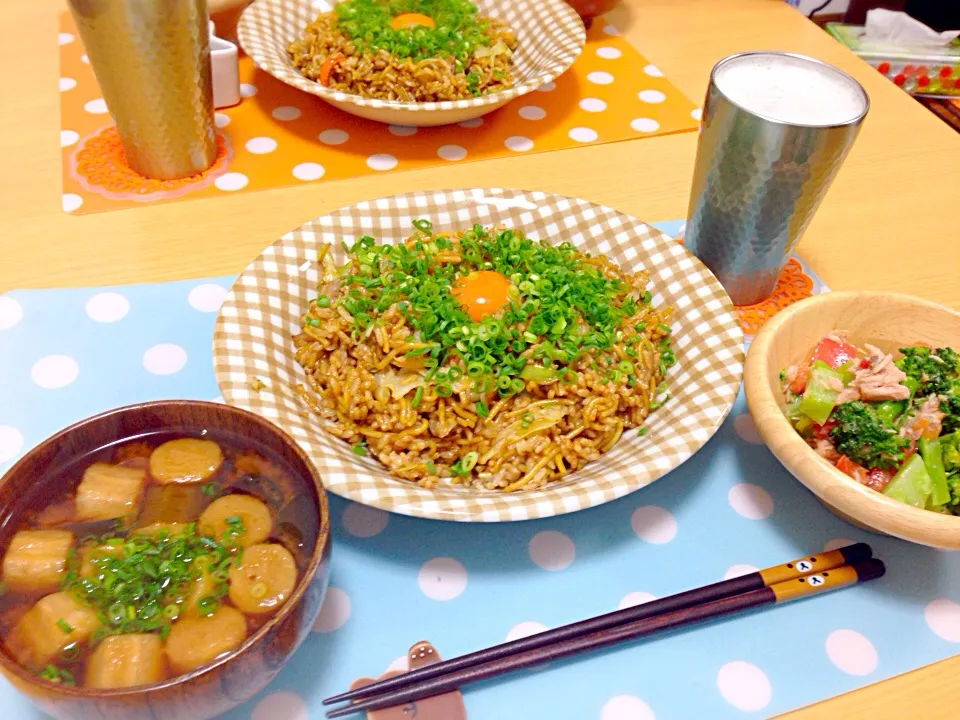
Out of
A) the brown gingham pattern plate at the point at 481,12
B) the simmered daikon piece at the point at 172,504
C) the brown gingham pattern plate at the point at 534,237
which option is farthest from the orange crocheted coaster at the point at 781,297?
the simmered daikon piece at the point at 172,504

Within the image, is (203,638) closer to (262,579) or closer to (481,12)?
(262,579)

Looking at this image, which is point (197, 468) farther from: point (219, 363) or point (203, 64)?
point (203, 64)

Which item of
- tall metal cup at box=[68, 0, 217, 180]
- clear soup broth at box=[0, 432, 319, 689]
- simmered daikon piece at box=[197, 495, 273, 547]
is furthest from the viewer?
tall metal cup at box=[68, 0, 217, 180]

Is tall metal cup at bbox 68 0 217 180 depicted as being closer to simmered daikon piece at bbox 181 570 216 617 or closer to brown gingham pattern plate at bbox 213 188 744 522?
brown gingham pattern plate at bbox 213 188 744 522

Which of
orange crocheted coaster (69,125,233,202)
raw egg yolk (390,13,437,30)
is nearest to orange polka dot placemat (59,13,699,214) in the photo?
orange crocheted coaster (69,125,233,202)

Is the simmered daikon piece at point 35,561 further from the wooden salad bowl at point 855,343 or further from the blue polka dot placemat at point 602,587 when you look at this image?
the wooden salad bowl at point 855,343
